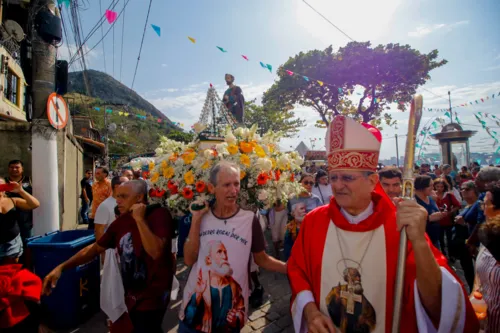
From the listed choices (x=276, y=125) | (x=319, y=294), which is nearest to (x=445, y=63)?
(x=276, y=125)

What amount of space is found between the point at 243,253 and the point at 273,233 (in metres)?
4.02

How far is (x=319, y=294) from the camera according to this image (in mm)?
1792

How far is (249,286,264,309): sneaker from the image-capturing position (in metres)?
4.18

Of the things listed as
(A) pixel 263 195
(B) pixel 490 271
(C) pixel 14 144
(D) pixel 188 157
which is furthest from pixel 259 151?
(C) pixel 14 144

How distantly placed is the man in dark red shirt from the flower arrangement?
0.93ft

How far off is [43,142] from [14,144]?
312cm

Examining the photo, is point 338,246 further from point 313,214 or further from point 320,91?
point 320,91

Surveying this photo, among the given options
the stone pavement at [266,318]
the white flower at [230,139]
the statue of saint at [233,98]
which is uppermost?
the statue of saint at [233,98]

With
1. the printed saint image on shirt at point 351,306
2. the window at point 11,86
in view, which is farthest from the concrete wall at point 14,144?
the window at point 11,86

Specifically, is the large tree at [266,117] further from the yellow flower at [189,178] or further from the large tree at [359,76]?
the yellow flower at [189,178]

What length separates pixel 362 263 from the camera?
1716 millimetres

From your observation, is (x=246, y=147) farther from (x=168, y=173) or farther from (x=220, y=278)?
(x=220, y=278)

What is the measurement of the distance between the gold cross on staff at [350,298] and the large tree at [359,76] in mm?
17827

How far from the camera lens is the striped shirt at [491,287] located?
6.21 ft
